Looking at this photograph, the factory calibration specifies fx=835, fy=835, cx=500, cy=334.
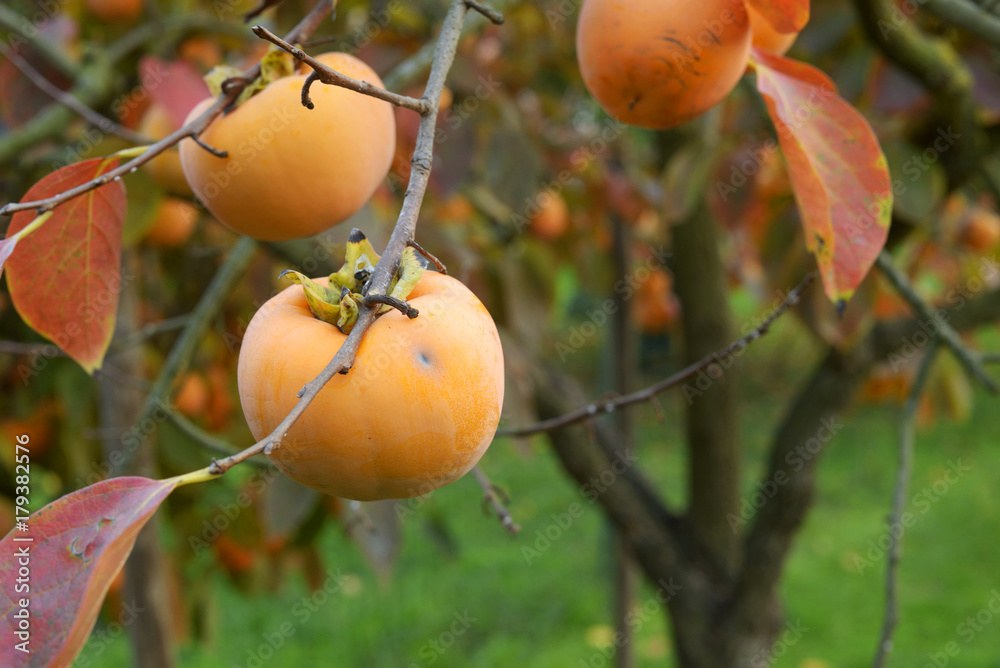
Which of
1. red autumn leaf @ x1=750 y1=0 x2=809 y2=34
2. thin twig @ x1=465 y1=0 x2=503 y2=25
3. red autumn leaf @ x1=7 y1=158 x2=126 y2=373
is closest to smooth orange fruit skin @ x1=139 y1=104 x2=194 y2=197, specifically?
red autumn leaf @ x1=7 y1=158 x2=126 y2=373

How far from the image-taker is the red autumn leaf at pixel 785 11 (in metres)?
0.52

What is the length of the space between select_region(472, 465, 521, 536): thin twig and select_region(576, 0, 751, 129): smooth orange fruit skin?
0.28m

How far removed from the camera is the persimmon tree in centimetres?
43

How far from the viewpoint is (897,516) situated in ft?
2.84

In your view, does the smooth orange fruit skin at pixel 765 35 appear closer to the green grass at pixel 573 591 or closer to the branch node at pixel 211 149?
the branch node at pixel 211 149

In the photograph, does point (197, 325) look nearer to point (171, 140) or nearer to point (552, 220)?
point (171, 140)

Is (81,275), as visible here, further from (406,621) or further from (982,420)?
(982,420)

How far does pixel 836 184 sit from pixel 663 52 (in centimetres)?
14

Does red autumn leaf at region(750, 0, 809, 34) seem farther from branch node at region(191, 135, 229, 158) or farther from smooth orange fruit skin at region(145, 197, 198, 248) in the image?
smooth orange fruit skin at region(145, 197, 198, 248)

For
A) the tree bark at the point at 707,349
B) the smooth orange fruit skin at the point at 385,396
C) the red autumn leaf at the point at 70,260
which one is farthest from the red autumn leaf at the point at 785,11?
the tree bark at the point at 707,349

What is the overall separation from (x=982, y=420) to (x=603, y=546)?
8.98 ft

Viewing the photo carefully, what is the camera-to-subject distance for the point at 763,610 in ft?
4.82

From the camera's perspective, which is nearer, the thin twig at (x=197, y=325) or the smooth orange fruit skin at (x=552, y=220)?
the thin twig at (x=197, y=325)

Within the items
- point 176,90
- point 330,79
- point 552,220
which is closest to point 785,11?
point 330,79
